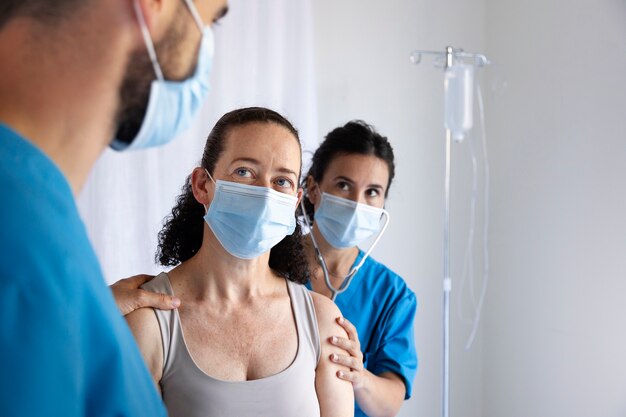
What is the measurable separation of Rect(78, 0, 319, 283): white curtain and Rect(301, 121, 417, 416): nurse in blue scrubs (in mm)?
329

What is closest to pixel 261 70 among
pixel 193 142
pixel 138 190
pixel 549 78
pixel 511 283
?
pixel 193 142

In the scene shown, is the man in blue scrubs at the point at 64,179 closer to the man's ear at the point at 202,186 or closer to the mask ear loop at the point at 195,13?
the mask ear loop at the point at 195,13

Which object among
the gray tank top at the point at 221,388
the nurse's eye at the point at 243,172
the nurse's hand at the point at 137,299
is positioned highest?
the nurse's eye at the point at 243,172

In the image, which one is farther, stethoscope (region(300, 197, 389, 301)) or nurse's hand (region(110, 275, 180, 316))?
stethoscope (region(300, 197, 389, 301))

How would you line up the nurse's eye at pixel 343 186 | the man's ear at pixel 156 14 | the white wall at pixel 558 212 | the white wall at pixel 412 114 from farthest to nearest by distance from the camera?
→ 1. the white wall at pixel 412 114
2. the white wall at pixel 558 212
3. the nurse's eye at pixel 343 186
4. the man's ear at pixel 156 14

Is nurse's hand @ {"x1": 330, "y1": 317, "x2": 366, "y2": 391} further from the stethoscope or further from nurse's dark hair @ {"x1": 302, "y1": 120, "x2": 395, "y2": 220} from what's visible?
nurse's dark hair @ {"x1": 302, "y1": 120, "x2": 395, "y2": 220}

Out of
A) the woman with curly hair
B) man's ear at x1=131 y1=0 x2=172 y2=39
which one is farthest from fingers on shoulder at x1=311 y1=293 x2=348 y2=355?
man's ear at x1=131 y1=0 x2=172 y2=39

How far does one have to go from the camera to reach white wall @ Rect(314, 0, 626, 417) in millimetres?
2666

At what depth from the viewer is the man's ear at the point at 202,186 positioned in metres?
1.61

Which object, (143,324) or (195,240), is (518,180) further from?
(143,324)

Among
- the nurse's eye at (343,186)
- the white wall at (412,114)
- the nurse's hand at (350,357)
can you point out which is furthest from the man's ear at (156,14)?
the white wall at (412,114)

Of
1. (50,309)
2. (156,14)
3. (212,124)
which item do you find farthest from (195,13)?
(212,124)

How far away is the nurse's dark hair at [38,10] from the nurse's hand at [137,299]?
0.76 meters

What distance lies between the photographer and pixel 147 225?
2.29 m
